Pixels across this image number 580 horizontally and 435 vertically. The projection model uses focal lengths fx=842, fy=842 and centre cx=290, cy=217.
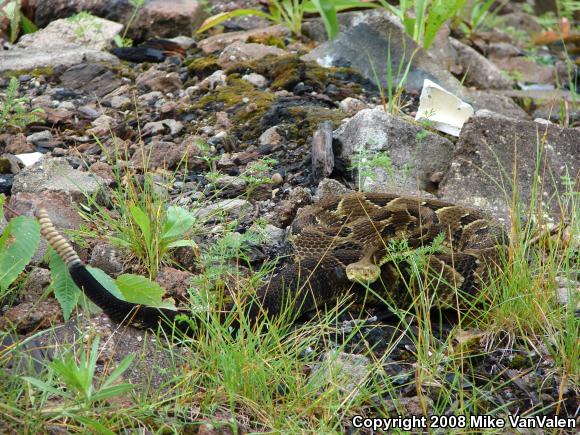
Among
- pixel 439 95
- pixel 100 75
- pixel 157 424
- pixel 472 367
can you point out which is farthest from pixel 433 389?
pixel 100 75

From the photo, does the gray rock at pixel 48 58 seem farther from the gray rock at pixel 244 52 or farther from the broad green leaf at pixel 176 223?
the broad green leaf at pixel 176 223

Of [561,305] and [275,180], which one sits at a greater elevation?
[561,305]

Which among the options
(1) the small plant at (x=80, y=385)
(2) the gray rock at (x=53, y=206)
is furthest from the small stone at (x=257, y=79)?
(1) the small plant at (x=80, y=385)

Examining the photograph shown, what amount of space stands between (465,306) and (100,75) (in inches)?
140

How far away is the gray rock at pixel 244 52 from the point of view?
20.3 feet

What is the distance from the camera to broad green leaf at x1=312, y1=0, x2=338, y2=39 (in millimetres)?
6281

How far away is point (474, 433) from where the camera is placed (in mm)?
2574

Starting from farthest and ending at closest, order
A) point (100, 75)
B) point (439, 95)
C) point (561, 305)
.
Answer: point (100, 75) < point (439, 95) < point (561, 305)

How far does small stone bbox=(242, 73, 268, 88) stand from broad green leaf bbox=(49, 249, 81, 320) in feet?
10.5

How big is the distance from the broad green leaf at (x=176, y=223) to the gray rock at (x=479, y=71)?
14.0ft

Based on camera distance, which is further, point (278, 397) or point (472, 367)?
point (472, 367)

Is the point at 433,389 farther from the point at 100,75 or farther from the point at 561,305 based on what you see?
the point at 100,75

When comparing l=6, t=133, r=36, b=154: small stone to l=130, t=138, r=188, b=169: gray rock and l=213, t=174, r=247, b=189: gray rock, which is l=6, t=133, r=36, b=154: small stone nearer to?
l=130, t=138, r=188, b=169: gray rock

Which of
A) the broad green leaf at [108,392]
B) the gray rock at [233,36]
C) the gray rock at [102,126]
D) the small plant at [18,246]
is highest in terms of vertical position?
the small plant at [18,246]
